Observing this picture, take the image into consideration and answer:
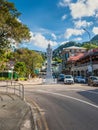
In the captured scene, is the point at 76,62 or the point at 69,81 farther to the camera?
the point at 76,62

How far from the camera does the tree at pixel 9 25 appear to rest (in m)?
30.2

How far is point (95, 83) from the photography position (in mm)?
47844

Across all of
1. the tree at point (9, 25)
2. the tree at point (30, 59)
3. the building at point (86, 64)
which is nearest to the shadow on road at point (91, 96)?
the tree at point (9, 25)

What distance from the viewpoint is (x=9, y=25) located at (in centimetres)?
3141

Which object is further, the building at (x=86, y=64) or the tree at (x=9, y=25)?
the building at (x=86, y=64)

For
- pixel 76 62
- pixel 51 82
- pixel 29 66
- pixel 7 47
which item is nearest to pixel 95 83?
pixel 51 82

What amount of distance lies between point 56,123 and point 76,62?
321 feet

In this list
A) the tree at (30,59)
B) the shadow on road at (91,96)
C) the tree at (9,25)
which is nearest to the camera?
the shadow on road at (91,96)

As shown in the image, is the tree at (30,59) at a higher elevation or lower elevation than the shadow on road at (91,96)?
higher

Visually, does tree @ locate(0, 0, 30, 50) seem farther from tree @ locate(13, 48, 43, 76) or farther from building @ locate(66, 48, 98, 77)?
tree @ locate(13, 48, 43, 76)

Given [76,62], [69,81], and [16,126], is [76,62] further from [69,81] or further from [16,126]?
[16,126]

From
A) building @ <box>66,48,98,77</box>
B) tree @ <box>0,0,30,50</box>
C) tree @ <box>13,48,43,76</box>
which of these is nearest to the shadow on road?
tree @ <box>0,0,30,50</box>

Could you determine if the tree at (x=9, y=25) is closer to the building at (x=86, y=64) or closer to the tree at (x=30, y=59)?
the building at (x=86, y=64)

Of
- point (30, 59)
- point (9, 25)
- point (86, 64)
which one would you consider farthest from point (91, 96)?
point (30, 59)
